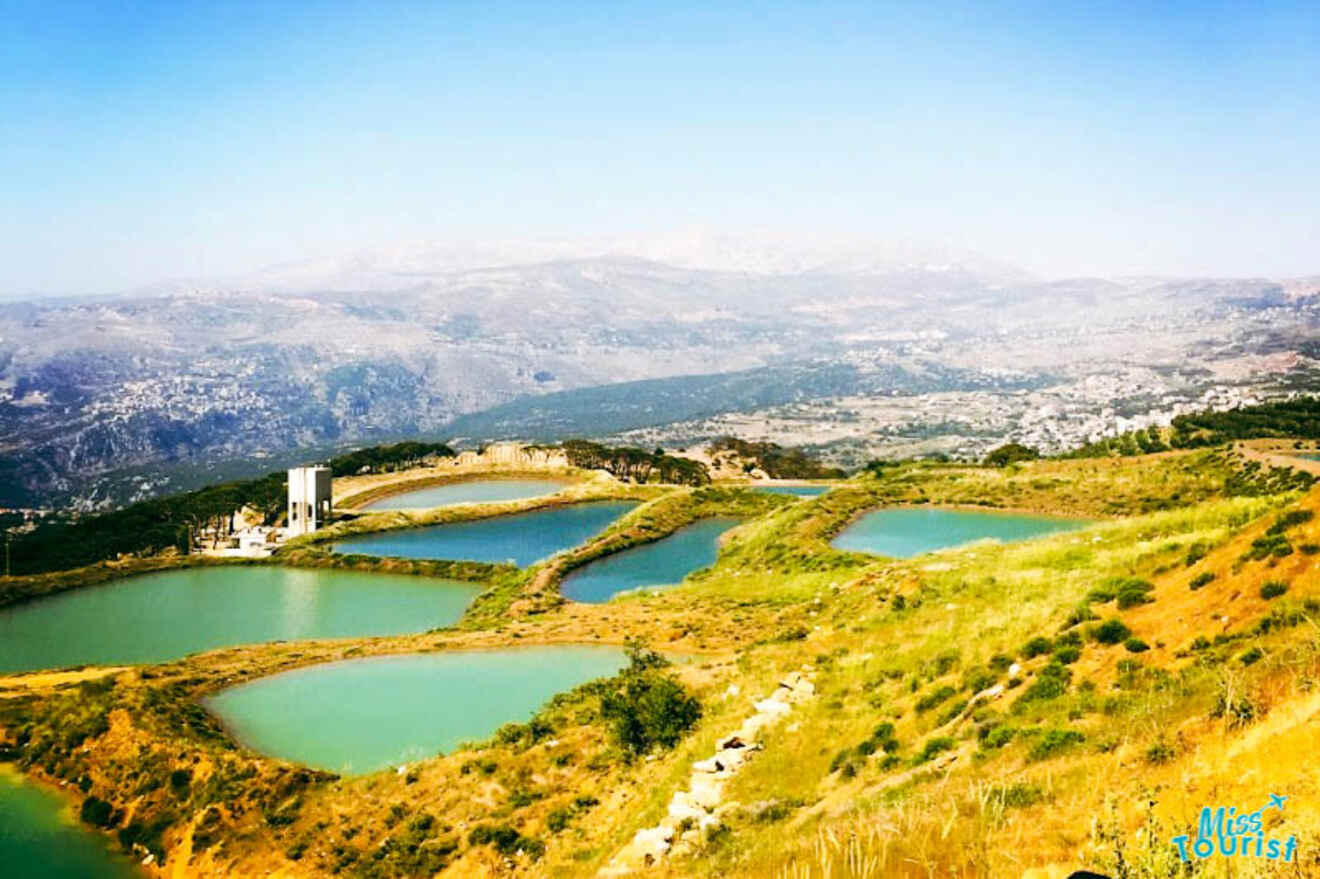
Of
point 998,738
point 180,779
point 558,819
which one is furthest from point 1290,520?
point 180,779

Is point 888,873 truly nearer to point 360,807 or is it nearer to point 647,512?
point 360,807

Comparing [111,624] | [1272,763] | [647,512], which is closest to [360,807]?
[1272,763]

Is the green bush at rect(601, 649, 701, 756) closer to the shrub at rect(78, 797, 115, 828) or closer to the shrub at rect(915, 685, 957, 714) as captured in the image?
the shrub at rect(915, 685, 957, 714)

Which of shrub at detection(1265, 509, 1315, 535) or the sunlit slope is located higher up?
shrub at detection(1265, 509, 1315, 535)

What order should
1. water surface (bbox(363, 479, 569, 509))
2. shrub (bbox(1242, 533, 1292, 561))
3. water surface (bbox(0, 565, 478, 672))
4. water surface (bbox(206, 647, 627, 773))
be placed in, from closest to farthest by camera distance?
shrub (bbox(1242, 533, 1292, 561)) → water surface (bbox(206, 647, 627, 773)) → water surface (bbox(0, 565, 478, 672)) → water surface (bbox(363, 479, 569, 509))

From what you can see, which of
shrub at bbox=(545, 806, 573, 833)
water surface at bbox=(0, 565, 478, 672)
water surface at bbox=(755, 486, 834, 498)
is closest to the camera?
shrub at bbox=(545, 806, 573, 833)

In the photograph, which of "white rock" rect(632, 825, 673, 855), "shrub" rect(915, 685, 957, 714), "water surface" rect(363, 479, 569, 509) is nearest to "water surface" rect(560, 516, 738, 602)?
"water surface" rect(363, 479, 569, 509)
